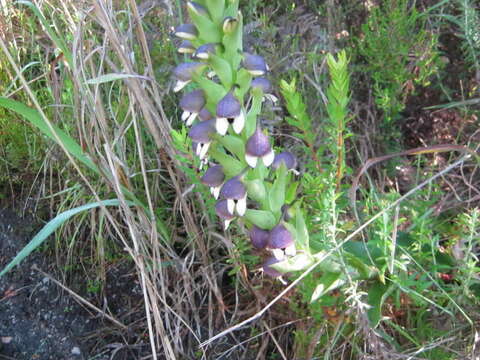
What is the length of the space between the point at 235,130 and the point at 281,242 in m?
0.25

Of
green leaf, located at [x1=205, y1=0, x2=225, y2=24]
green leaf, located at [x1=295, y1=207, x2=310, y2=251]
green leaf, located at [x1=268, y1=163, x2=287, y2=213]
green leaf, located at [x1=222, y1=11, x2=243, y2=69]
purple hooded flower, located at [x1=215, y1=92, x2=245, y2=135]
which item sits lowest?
green leaf, located at [x1=295, y1=207, x2=310, y2=251]

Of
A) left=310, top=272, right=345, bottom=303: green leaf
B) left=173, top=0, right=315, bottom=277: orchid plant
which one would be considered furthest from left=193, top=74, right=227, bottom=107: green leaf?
left=310, top=272, right=345, bottom=303: green leaf

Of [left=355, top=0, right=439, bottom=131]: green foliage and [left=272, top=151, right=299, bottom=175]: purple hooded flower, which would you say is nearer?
[left=272, top=151, right=299, bottom=175]: purple hooded flower

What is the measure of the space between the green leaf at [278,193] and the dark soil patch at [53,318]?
30.6 inches

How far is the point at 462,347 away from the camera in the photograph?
1321 millimetres

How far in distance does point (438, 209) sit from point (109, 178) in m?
0.90

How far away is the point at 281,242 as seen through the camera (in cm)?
111

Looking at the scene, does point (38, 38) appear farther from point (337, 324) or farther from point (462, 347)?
point (462, 347)

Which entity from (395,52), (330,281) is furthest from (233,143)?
(395,52)

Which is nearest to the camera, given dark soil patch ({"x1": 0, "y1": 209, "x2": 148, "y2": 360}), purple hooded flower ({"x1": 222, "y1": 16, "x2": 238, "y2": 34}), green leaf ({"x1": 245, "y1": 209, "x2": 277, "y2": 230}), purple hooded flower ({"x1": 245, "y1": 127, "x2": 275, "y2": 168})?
purple hooded flower ({"x1": 222, "y1": 16, "x2": 238, "y2": 34})

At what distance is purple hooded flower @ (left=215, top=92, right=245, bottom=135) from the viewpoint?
3.23 feet

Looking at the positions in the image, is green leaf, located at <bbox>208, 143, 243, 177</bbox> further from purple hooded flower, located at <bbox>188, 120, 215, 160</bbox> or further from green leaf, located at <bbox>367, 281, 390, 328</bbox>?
green leaf, located at <bbox>367, 281, 390, 328</bbox>

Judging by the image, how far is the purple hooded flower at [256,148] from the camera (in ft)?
3.42

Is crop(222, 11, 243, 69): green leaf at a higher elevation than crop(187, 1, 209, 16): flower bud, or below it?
below
